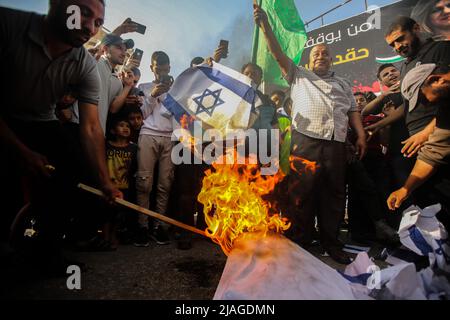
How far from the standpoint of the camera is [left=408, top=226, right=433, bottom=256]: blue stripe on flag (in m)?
1.87

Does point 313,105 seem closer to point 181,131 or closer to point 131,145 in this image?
point 181,131

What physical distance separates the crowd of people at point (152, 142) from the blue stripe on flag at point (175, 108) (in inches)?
2.7

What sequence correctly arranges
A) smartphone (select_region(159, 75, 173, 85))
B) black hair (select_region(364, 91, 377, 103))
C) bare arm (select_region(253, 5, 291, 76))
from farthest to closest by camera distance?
black hair (select_region(364, 91, 377, 103)), smartphone (select_region(159, 75, 173, 85)), bare arm (select_region(253, 5, 291, 76))

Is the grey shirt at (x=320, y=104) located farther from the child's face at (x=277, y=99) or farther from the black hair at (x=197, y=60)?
the black hair at (x=197, y=60)

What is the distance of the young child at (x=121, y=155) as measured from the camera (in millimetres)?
3102

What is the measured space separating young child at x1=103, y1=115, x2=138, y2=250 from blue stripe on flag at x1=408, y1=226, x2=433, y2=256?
8.88 ft

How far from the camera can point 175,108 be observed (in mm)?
3477

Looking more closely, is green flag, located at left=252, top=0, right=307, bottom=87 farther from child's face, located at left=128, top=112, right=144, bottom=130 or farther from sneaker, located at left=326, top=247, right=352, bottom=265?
sneaker, located at left=326, top=247, right=352, bottom=265

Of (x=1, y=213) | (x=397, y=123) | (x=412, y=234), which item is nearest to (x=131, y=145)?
(x=1, y=213)

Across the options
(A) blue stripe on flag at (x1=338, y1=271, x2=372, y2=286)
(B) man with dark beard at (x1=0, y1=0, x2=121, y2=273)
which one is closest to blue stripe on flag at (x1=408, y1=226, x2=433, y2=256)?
(A) blue stripe on flag at (x1=338, y1=271, x2=372, y2=286)

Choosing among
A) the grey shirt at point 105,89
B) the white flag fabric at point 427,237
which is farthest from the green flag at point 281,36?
the white flag fabric at point 427,237

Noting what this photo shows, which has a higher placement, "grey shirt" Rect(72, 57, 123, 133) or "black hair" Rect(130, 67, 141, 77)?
"black hair" Rect(130, 67, 141, 77)

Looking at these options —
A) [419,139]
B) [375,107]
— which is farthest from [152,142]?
[375,107]

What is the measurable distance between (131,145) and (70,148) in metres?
1.08
